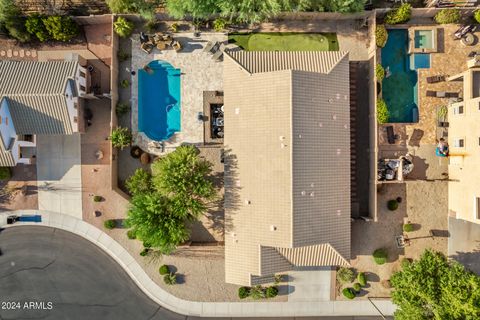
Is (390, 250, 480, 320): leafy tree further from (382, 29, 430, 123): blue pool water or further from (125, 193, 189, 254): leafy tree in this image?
(125, 193, 189, 254): leafy tree

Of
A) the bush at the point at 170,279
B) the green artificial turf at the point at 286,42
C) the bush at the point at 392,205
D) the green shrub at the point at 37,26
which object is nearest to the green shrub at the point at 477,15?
the green artificial turf at the point at 286,42

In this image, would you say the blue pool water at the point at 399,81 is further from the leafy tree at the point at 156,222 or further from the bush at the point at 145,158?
the bush at the point at 145,158

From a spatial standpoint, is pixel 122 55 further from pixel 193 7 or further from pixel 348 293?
pixel 348 293

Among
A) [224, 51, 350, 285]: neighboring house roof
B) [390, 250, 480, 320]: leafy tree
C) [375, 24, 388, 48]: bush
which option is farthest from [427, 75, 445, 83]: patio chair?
[390, 250, 480, 320]: leafy tree

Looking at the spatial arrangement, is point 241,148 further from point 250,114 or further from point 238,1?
point 238,1

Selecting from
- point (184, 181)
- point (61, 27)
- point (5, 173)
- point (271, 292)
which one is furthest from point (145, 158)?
point (271, 292)
